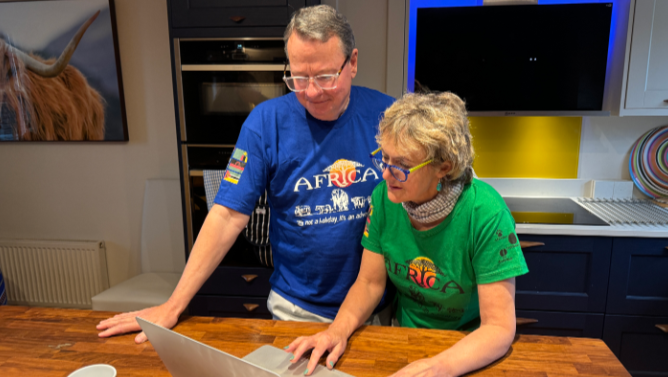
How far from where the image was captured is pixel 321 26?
1154 mm

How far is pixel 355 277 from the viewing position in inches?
54.4

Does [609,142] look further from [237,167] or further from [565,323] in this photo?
[237,167]

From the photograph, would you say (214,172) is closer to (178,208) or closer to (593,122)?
(178,208)

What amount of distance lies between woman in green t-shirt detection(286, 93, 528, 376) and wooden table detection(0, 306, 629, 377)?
0.06 metres

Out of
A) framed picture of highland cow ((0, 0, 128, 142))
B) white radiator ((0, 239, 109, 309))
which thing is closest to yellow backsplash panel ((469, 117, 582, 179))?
framed picture of highland cow ((0, 0, 128, 142))

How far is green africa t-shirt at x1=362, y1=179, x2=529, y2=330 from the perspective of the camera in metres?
1.04

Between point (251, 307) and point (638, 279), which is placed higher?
point (638, 279)

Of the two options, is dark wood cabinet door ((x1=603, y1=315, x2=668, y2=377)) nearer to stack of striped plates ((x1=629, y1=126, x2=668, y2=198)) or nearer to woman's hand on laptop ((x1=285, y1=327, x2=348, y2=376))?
stack of striped plates ((x1=629, y1=126, x2=668, y2=198))

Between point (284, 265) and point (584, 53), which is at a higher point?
point (584, 53)

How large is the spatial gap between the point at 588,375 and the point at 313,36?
1020 mm

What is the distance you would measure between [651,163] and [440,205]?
7.30 ft

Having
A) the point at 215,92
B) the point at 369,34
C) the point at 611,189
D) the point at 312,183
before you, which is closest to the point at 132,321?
the point at 312,183

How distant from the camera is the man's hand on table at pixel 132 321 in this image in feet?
3.74

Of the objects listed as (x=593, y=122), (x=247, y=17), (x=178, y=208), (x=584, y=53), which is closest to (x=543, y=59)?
(x=584, y=53)
